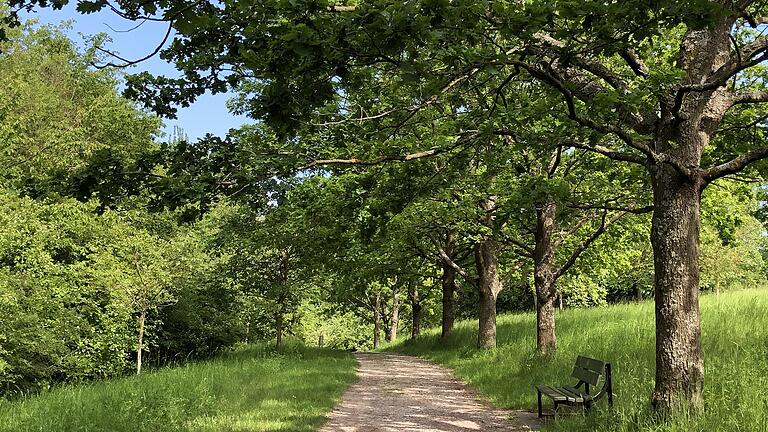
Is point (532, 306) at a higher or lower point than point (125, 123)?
lower

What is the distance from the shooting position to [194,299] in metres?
21.1

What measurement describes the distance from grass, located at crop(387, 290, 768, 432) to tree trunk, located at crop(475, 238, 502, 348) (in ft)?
1.96

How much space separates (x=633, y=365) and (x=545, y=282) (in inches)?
144

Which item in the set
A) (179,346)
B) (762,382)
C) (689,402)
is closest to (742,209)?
(762,382)

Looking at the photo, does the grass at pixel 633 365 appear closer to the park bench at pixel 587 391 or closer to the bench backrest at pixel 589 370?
the park bench at pixel 587 391

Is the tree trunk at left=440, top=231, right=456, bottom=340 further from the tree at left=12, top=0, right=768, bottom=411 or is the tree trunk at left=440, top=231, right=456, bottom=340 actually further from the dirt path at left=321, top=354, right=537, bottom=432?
the tree at left=12, top=0, right=768, bottom=411

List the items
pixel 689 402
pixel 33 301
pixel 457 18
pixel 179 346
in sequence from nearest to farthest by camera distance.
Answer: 1. pixel 457 18
2. pixel 689 402
3. pixel 33 301
4. pixel 179 346

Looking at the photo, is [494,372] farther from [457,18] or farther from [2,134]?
[2,134]

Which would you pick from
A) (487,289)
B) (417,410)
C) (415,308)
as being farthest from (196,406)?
(415,308)

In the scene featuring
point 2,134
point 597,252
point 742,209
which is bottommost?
point 597,252

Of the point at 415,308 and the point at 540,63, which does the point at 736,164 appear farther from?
the point at 415,308

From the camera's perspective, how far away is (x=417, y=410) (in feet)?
31.2

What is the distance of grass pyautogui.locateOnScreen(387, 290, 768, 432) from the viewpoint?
5729 mm

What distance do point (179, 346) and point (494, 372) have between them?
594 inches
